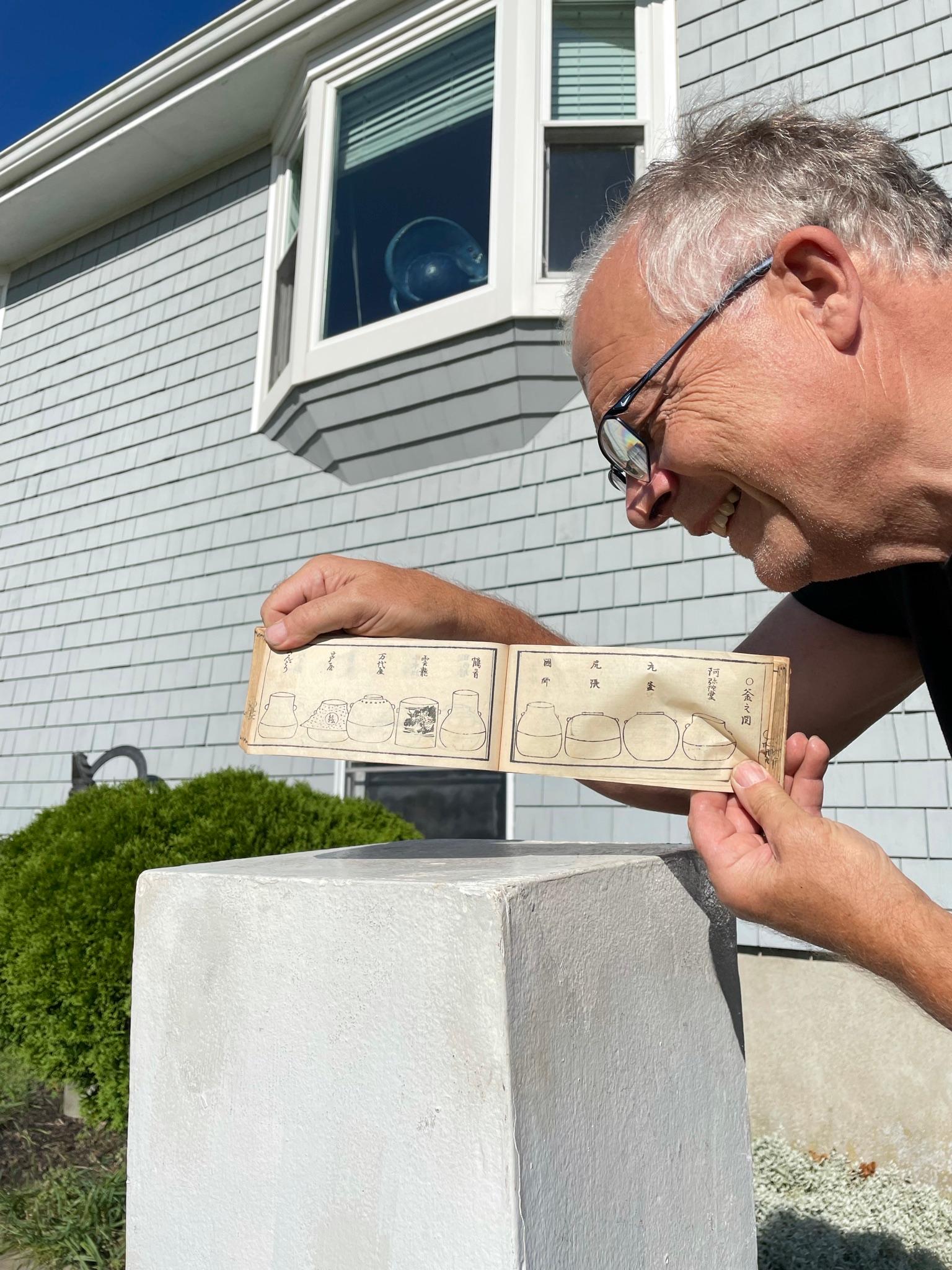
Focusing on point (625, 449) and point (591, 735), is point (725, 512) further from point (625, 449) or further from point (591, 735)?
point (591, 735)

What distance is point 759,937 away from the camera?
150 inches

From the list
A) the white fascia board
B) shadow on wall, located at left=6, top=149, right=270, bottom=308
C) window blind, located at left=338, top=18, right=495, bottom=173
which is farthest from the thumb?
shadow on wall, located at left=6, top=149, right=270, bottom=308

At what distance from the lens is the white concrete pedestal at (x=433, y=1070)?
101 cm

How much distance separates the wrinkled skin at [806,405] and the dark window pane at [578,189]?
11.3ft

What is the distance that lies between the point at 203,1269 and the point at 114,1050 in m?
1.95

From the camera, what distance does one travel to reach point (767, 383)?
128 centimetres

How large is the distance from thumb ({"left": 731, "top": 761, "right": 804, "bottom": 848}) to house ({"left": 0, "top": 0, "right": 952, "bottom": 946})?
106 inches

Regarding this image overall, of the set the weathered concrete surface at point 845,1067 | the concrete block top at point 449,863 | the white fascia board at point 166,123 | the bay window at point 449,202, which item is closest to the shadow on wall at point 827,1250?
the weathered concrete surface at point 845,1067

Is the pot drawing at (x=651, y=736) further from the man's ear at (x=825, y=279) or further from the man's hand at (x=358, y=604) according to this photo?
the man's ear at (x=825, y=279)

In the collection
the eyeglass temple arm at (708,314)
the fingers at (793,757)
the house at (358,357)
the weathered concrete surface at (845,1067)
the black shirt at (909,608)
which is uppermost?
the house at (358,357)

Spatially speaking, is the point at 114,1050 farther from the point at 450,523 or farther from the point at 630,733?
the point at 450,523

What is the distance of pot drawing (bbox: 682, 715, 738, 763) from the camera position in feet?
3.96

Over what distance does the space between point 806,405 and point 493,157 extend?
4078 millimetres

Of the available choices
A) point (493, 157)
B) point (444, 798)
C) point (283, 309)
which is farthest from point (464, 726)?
point (283, 309)
